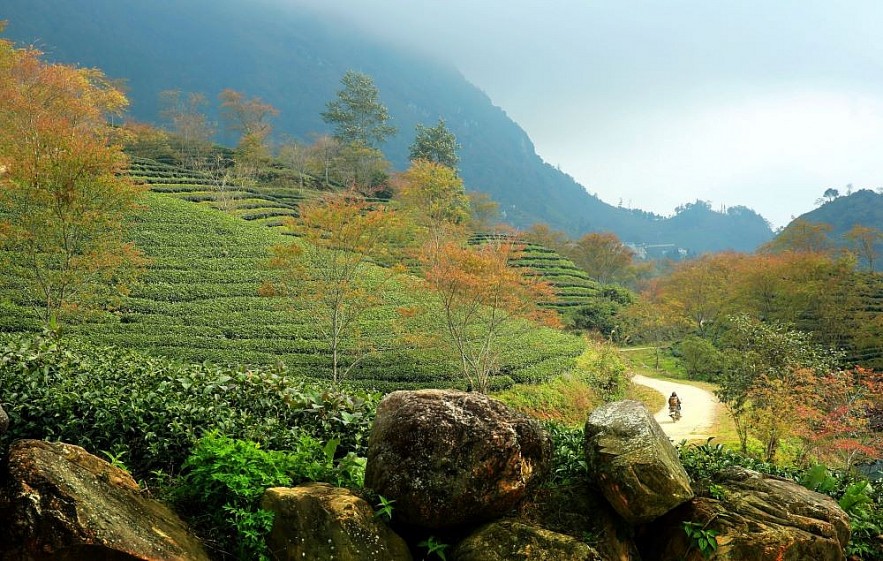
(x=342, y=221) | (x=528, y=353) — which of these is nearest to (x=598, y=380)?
(x=528, y=353)

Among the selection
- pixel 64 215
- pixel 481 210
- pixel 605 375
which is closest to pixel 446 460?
pixel 64 215

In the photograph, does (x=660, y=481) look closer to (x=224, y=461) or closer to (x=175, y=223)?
(x=224, y=461)

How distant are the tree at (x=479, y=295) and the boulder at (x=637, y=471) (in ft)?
41.5

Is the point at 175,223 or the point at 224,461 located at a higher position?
the point at 175,223

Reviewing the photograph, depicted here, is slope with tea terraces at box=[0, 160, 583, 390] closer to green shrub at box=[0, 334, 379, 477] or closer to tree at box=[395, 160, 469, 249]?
green shrub at box=[0, 334, 379, 477]

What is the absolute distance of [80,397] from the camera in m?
4.94

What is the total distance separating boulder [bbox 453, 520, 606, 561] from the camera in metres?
4.04

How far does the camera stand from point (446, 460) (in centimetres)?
431

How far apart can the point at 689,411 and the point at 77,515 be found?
24.7 m

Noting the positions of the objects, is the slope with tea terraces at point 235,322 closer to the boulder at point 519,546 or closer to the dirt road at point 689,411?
the dirt road at point 689,411

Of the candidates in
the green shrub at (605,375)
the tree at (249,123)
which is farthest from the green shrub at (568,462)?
the tree at (249,123)

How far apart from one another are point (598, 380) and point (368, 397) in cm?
1839

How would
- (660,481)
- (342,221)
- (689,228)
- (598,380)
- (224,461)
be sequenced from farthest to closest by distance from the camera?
(689,228), (598,380), (342,221), (660,481), (224,461)

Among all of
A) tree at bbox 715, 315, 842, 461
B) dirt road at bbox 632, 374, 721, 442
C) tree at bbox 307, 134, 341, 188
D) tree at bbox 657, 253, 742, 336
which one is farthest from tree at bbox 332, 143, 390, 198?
tree at bbox 715, 315, 842, 461
